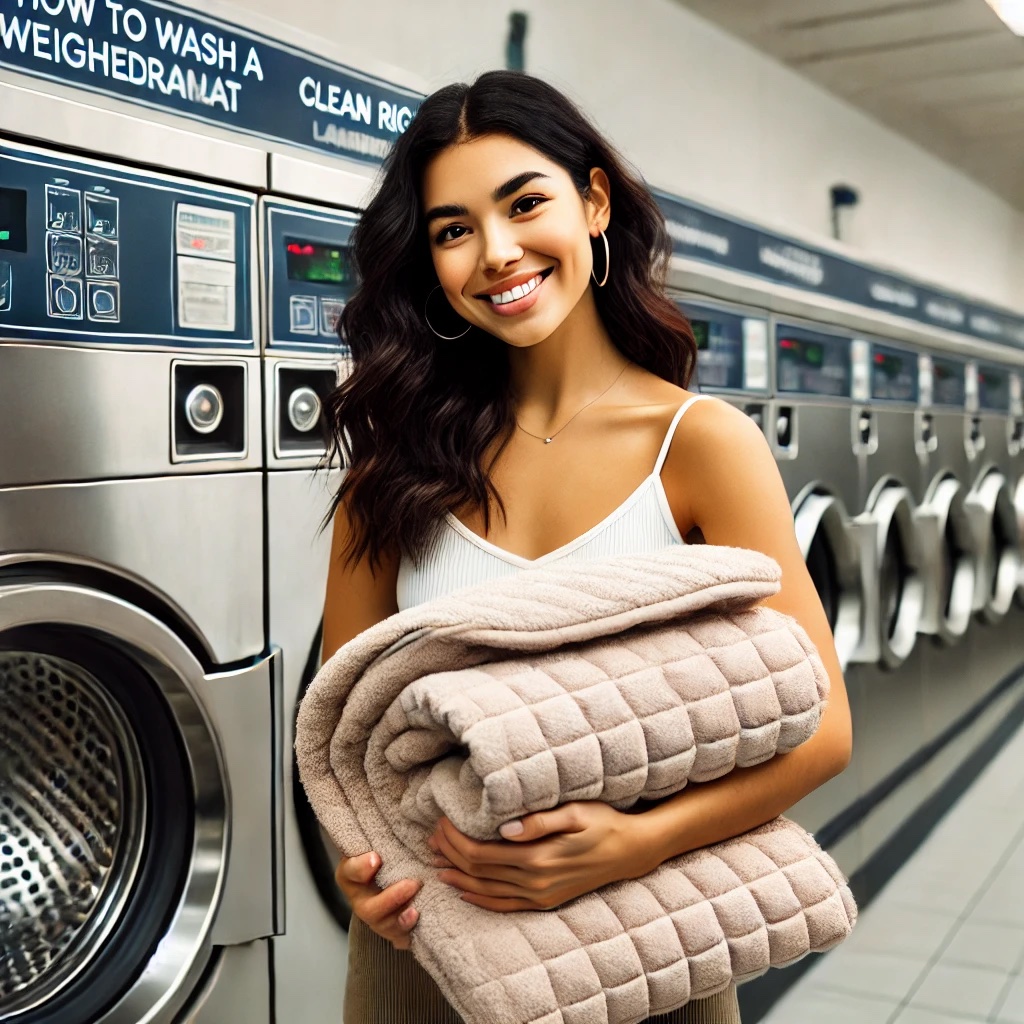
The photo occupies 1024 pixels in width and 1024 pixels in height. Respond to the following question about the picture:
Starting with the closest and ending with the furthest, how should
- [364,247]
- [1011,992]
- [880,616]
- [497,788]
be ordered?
[497,788]
[364,247]
[1011,992]
[880,616]

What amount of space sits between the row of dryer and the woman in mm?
1276

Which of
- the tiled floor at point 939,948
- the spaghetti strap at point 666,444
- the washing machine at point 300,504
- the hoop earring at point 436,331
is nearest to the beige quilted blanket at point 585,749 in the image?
the spaghetti strap at point 666,444

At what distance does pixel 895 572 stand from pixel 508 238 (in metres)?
2.77

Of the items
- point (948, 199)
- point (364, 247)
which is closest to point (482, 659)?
point (364, 247)

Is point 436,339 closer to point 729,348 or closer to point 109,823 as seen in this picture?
point 109,823

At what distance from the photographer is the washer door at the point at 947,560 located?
3533 millimetres

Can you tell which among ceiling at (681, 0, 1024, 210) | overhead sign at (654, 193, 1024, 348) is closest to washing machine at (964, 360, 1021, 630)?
overhead sign at (654, 193, 1024, 348)

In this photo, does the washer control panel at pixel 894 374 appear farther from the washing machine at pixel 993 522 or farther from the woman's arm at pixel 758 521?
the woman's arm at pixel 758 521

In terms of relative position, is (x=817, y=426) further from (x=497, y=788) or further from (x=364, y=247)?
(x=497, y=788)

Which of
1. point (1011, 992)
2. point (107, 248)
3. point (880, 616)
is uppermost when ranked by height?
point (107, 248)

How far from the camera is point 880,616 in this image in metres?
3.12

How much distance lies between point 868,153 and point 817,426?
1318 mm

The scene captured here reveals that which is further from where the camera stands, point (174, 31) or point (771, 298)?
point (771, 298)

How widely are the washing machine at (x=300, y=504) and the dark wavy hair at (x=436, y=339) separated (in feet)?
1.20
